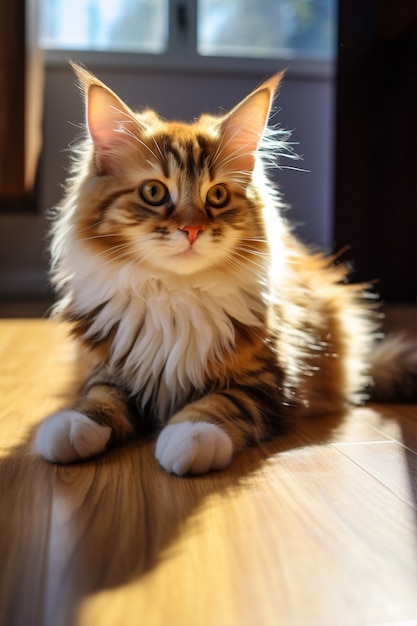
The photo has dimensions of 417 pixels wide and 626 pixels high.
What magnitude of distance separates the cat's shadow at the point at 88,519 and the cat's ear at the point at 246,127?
603 millimetres

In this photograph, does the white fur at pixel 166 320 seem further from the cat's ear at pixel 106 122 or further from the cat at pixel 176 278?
the cat's ear at pixel 106 122

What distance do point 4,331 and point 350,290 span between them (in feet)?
4.85

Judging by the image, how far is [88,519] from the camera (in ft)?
3.00

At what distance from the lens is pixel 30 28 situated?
122 inches

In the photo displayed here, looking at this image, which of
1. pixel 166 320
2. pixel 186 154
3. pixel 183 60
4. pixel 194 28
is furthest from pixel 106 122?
pixel 194 28

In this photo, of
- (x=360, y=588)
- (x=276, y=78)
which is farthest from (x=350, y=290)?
(x=360, y=588)

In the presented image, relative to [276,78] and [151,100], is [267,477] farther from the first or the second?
[151,100]

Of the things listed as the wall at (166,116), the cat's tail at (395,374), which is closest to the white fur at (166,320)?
the cat's tail at (395,374)

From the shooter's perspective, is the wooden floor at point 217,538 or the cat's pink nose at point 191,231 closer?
the wooden floor at point 217,538

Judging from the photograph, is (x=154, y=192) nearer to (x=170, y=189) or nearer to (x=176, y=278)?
(x=170, y=189)

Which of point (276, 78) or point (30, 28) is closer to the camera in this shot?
point (276, 78)

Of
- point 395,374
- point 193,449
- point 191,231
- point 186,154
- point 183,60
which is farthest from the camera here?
point 183,60

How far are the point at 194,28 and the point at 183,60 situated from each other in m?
0.21

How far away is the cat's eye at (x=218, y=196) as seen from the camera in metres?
1.32
